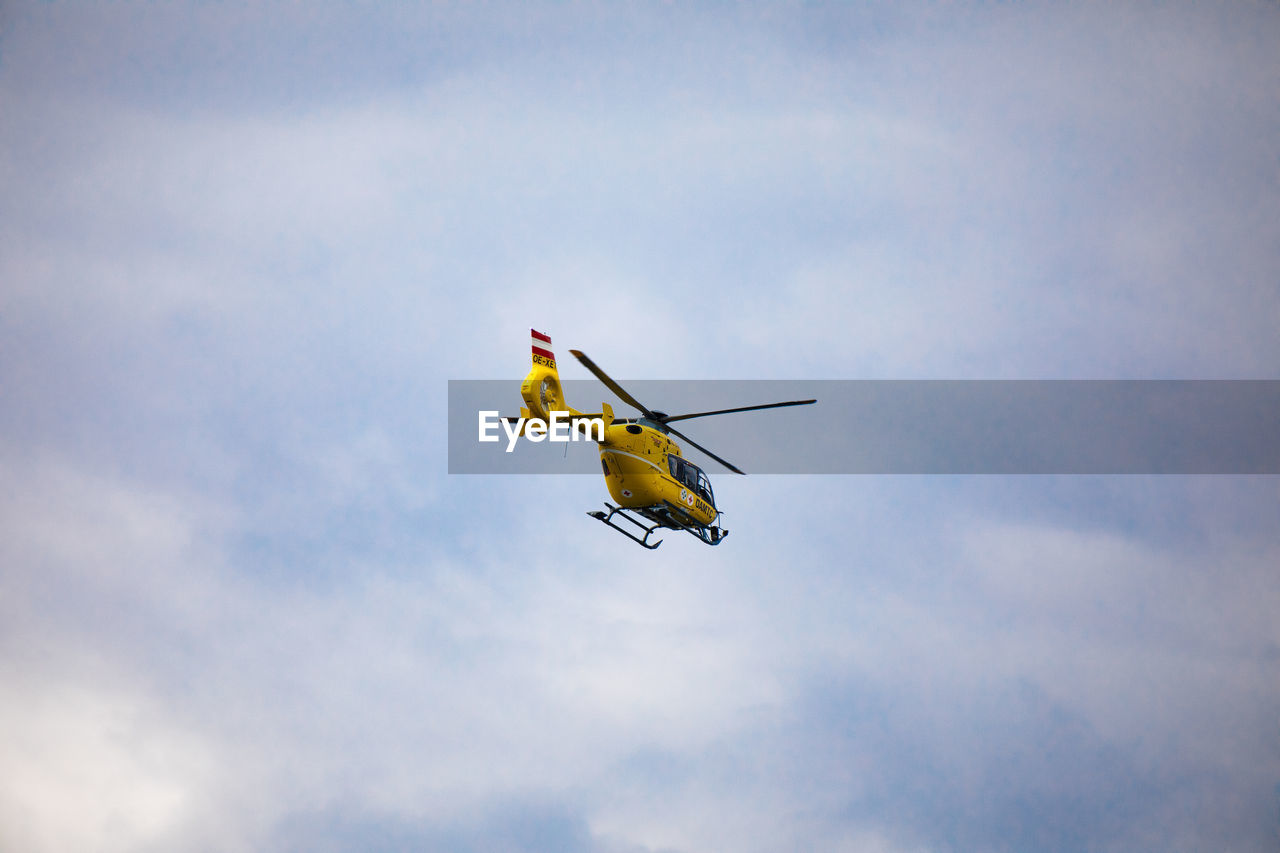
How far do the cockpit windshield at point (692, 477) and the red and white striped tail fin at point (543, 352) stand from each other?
5601 millimetres

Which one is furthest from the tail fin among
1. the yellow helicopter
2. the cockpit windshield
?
the cockpit windshield

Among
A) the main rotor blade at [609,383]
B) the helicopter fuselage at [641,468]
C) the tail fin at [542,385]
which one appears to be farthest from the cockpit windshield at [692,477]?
the tail fin at [542,385]

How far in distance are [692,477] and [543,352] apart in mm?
7667

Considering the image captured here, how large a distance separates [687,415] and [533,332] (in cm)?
603

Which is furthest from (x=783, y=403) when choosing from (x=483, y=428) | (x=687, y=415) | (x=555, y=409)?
(x=483, y=428)

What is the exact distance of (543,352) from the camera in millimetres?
36438

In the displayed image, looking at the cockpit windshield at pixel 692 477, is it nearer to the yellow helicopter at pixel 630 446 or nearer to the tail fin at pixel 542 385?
the yellow helicopter at pixel 630 446

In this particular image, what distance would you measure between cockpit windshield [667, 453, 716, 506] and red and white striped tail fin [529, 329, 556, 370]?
5.60m

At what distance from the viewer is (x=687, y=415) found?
36250mm

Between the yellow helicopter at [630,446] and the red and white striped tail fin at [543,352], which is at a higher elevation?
the red and white striped tail fin at [543,352]

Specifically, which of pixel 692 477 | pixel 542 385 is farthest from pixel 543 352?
pixel 692 477

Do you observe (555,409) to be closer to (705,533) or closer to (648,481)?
(648,481)

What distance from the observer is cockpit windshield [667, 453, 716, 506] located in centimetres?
3841

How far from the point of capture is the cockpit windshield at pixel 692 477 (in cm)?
3841
